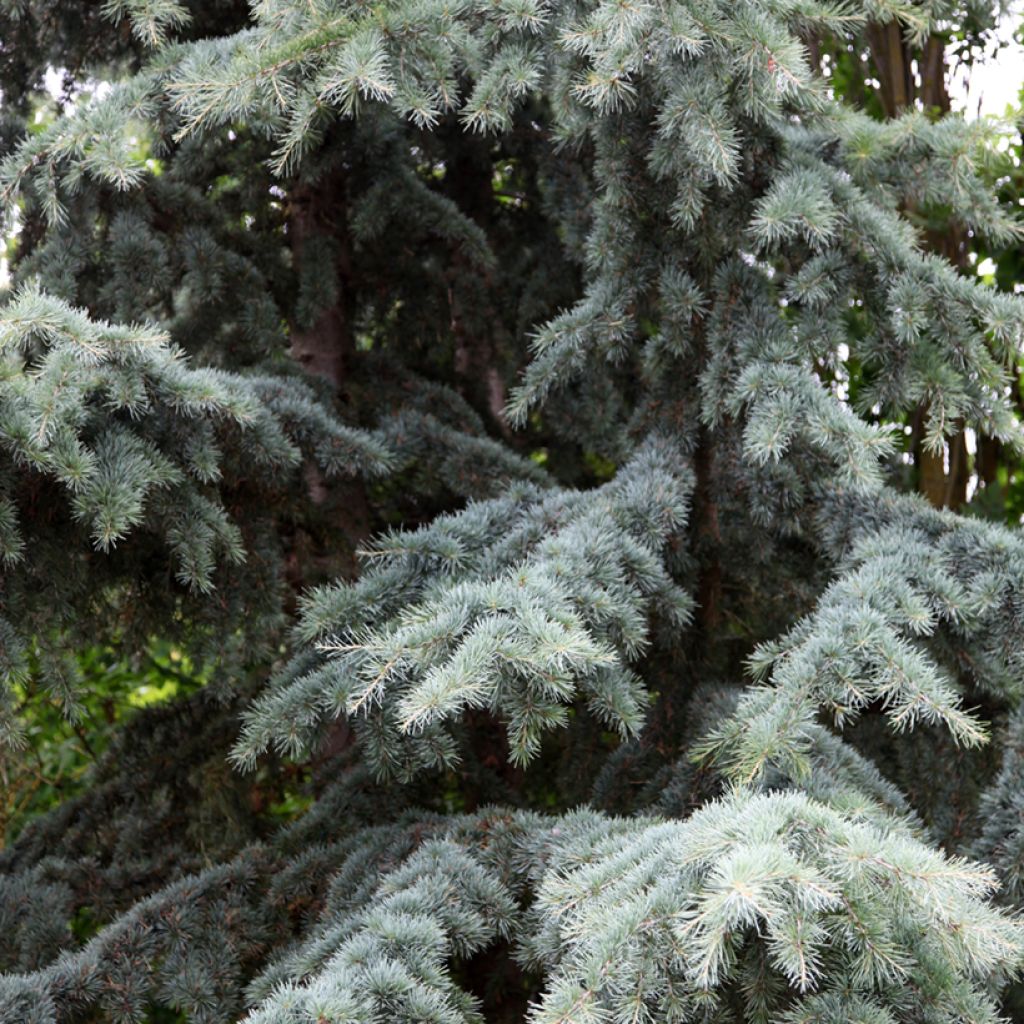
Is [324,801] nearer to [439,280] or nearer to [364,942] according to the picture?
[364,942]

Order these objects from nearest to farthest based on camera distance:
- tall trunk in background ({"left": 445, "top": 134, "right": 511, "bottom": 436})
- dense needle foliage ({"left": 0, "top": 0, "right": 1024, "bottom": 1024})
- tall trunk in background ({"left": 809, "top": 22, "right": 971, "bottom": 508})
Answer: dense needle foliage ({"left": 0, "top": 0, "right": 1024, "bottom": 1024})
tall trunk in background ({"left": 445, "top": 134, "right": 511, "bottom": 436})
tall trunk in background ({"left": 809, "top": 22, "right": 971, "bottom": 508})

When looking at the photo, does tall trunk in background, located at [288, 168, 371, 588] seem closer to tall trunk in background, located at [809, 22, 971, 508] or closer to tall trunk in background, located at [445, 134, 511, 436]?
tall trunk in background, located at [445, 134, 511, 436]

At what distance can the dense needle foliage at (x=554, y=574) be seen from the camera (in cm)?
153

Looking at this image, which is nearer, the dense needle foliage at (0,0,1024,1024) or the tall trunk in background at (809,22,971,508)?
the dense needle foliage at (0,0,1024,1024)

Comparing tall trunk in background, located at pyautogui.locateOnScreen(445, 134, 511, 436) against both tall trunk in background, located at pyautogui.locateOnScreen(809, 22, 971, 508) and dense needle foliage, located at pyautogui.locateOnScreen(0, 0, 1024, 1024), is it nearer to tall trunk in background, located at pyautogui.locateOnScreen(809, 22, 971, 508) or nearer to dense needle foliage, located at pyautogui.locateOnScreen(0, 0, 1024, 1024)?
dense needle foliage, located at pyautogui.locateOnScreen(0, 0, 1024, 1024)

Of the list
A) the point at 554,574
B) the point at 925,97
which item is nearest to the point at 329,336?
the point at 554,574

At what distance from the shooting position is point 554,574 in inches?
72.7

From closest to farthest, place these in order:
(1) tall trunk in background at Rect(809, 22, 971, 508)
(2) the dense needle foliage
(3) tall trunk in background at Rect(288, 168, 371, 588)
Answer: (2) the dense needle foliage
(3) tall trunk in background at Rect(288, 168, 371, 588)
(1) tall trunk in background at Rect(809, 22, 971, 508)

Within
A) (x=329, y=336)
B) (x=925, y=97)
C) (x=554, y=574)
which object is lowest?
(x=554, y=574)

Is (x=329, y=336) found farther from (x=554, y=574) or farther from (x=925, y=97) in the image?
(x=925, y=97)

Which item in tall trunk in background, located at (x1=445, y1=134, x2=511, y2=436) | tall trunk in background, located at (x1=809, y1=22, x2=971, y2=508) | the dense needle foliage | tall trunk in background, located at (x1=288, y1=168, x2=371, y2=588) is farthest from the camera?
tall trunk in background, located at (x1=809, y1=22, x2=971, y2=508)

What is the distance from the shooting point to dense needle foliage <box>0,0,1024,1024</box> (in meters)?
1.53

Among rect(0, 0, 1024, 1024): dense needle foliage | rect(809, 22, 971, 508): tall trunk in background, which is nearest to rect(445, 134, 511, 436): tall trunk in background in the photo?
rect(0, 0, 1024, 1024): dense needle foliage

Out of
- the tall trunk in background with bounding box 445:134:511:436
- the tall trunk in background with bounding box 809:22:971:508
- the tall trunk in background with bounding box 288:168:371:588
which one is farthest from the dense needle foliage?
the tall trunk in background with bounding box 809:22:971:508
